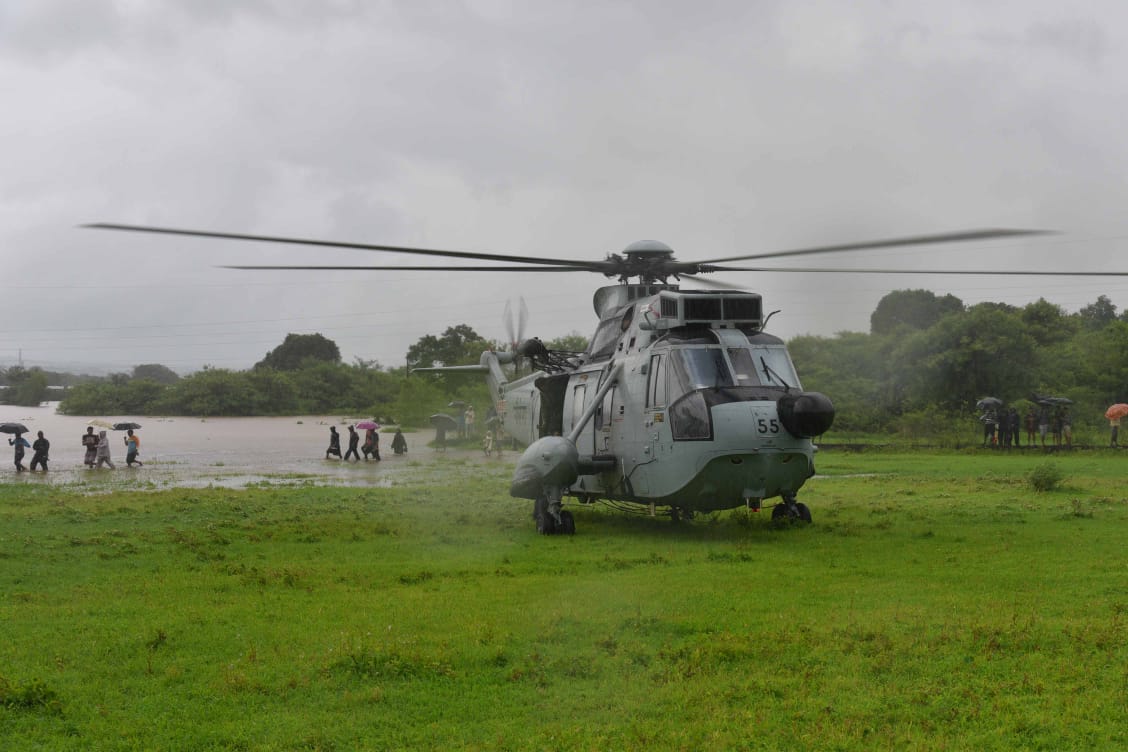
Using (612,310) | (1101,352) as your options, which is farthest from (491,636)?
(1101,352)

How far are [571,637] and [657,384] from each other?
7613 millimetres

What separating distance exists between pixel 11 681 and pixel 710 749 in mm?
5214

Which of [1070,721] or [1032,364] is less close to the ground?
[1032,364]

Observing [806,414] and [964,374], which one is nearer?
[806,414]

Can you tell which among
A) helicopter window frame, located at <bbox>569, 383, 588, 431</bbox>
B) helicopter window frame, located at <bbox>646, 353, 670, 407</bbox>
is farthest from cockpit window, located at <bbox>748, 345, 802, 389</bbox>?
helicopter window frame, located at <bbox>569, 383, 588, 431</bbox>

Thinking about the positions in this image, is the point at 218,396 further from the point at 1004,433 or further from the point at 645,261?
the point at 645,261

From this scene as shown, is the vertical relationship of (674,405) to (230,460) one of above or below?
above

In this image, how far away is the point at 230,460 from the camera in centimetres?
4088

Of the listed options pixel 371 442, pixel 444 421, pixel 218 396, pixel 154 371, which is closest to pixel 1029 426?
pixel 444 421

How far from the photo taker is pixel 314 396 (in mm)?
93000

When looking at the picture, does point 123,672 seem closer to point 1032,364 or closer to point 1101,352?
point 1032,364

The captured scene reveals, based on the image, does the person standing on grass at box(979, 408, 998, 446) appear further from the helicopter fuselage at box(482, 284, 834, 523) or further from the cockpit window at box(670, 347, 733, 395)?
the cockpit window at box(670, 347, 733, 395)

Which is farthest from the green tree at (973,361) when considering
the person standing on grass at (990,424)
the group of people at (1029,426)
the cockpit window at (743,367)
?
the cockpit window at (743,367)

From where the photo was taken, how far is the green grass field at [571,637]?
23.0ft
